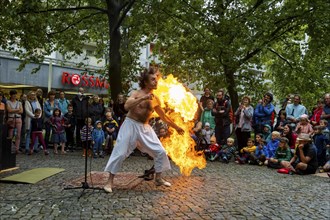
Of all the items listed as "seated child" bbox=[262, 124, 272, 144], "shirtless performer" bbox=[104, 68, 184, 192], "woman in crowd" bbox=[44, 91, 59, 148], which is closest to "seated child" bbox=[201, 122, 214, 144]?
"seated child" bbox=[262, 124, 272, 144]

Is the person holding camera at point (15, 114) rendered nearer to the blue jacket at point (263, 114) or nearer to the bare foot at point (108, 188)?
the bare foot at point (108, 188)

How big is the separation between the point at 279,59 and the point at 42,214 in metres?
17.9

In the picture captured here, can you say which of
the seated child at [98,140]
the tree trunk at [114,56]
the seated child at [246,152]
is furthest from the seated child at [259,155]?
the tree trunk at [114,56]

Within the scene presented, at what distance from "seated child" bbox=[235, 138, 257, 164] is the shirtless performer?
482cm

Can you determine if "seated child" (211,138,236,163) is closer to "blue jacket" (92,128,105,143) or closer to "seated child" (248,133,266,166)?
"seated child" (248,133,266,166)

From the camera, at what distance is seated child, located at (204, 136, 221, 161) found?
1136 centimetres

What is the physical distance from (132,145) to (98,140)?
5336mm

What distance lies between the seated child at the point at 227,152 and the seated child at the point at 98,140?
10.9ft

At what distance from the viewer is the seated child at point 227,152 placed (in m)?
11.1

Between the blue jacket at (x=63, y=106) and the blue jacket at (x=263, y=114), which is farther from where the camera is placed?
the blue jacket at (x=63, y=106)

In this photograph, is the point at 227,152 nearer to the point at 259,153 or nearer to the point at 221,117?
the point at 259,153

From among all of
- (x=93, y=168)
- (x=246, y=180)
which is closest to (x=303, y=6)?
(x=246, y=180)

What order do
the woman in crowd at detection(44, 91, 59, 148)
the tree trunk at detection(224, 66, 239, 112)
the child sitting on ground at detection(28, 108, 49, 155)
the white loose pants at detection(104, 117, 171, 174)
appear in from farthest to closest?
the tree trunk at detection(224, 66, 239, 112) → the woman in crowd at detection(44, 91, 59, 148) → the child sitting on ground at detection(28, 108, 49, 155) → the white loose pants at detection(104, 117, 171, 174)

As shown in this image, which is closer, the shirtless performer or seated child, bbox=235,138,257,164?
the shirtless performer
